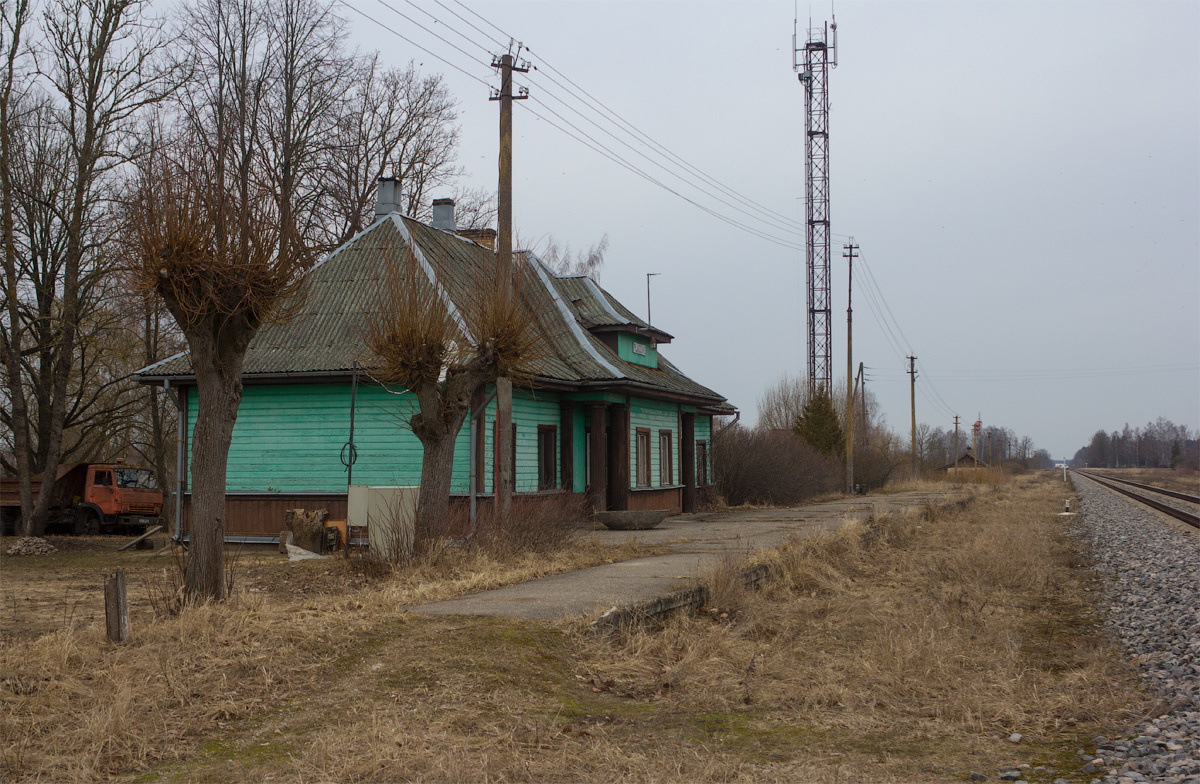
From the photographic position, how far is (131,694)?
213 inches

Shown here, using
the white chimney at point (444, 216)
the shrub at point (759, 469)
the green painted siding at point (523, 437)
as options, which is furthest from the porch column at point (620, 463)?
the shrub at point (759, 469)

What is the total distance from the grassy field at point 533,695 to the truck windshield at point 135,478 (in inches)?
790

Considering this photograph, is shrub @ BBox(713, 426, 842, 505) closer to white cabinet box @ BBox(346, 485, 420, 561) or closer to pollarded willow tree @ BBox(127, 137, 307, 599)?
white cabinet box @ BBox(346, 485, 420, 561)

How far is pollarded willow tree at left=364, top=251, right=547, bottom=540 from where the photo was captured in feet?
37.0

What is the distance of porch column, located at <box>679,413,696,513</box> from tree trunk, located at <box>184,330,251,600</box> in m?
17.9

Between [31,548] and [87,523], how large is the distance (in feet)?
24.5

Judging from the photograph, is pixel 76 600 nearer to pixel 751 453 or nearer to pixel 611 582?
pixel 611 582

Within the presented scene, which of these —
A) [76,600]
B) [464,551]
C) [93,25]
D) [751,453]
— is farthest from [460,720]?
[751,453]

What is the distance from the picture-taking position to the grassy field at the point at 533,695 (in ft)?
16.0

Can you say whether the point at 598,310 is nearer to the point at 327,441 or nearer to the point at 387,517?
the point at 327,441

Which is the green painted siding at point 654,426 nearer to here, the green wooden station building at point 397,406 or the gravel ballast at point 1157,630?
the green wooden station building at point 397,406

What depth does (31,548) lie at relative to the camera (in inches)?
752

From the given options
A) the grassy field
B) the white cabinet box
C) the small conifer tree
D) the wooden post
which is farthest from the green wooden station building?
the small conifer tree

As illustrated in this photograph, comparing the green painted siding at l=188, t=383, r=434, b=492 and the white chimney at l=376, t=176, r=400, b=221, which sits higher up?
the white chimney at l=376, t=176, r=400, b=221
